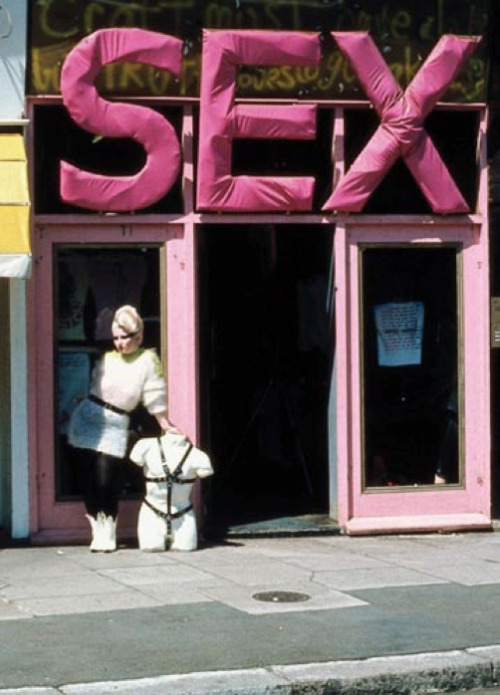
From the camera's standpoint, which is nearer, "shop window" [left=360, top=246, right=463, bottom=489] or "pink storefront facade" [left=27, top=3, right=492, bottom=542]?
"pink storefront facade" [left=27, top=3, right=492, bottom=542]

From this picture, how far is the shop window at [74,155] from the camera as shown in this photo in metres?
12.6

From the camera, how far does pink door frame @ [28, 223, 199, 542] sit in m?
12.6

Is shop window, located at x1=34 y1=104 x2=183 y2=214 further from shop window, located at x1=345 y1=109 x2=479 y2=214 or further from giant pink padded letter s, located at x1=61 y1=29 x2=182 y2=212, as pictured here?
shop window, located at x1=345 y1=109 x2=479 y2=214

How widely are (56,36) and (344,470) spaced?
4.40 m

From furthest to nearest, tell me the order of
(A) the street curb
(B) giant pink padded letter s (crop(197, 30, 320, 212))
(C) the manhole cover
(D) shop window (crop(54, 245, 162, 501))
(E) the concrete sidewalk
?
1. (D) shop window (crop(54, 245, 162, 501))
2. (B) giant pink padded letter s (crop(197, 30, 320, 212))
3. (C) the manhole cover
4. (E) the concrete sidewalk
5. (A) the street curb

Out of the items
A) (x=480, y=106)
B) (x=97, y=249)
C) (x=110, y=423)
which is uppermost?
(x=480, y=106)

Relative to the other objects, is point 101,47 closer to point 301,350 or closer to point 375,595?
point 301,350

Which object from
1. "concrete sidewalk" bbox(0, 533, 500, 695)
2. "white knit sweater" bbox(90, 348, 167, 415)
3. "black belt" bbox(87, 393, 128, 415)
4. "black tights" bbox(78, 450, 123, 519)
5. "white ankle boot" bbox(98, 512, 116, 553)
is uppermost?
"white knit sweater" bbox(90, 348, 167, 415)

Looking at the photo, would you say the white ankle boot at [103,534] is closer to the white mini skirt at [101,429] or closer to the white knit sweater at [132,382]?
the white mini skirt at [101,429]

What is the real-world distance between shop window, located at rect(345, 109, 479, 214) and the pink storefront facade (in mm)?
17

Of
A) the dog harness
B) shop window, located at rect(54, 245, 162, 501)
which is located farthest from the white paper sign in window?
the dog harness

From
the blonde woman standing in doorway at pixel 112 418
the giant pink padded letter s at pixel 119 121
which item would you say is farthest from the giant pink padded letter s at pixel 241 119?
the blonde woman standing in doorway at pixel 112 418

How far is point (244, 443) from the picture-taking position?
16391mm

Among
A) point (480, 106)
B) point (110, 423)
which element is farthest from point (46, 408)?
point (480, 106)
